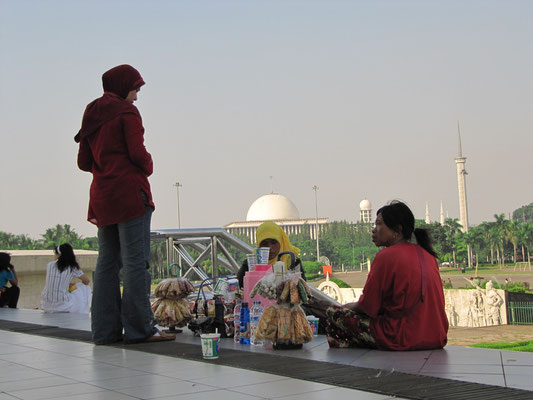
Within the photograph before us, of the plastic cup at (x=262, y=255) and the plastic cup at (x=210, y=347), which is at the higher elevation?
the plastic cup at (x=262, y=255)

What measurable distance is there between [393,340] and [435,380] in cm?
100

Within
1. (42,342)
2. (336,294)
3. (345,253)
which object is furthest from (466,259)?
(42,342)

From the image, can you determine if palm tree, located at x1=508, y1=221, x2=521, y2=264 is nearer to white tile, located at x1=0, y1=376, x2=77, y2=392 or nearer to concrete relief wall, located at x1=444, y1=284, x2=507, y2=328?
concrete relief wall, located at x1=444, y1=284, x2=507, y2=328

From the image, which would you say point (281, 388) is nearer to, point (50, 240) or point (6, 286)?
point (6, 286)

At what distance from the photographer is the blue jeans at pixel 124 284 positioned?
4.48 meters

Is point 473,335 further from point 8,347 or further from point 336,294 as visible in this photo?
point 8,347

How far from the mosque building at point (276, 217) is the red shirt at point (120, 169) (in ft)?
361

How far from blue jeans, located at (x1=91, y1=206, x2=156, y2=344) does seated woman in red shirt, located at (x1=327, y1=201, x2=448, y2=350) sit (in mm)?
1422

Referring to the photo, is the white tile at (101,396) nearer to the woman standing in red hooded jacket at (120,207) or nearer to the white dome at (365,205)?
the woman standing in red hooded jacket at (120,207)

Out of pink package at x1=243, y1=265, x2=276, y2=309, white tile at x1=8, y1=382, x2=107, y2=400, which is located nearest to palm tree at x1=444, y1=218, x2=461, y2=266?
pink package at x1=243, y1=265, x2=276, y2=309

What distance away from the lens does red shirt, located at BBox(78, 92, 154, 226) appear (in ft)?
14.7

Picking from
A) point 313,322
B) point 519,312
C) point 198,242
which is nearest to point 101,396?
point 313,322

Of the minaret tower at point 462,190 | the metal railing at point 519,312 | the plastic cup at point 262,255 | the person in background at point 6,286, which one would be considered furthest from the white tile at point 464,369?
the minaret tower at point 462,190

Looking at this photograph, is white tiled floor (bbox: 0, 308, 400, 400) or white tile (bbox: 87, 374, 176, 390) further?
white tile (bbox: 87, 374, 176, 390)
